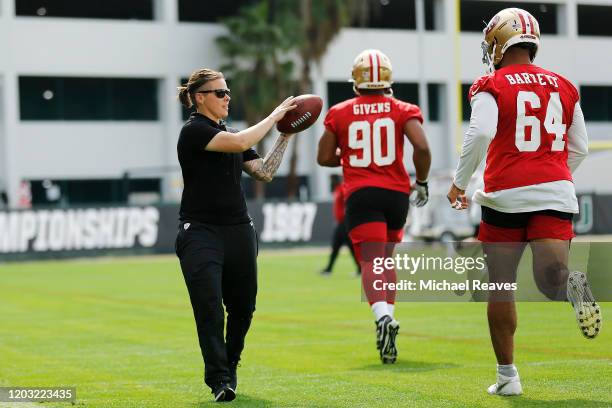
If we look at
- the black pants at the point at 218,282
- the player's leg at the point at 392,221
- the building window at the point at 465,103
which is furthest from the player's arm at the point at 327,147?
the building window at the point at 465,103

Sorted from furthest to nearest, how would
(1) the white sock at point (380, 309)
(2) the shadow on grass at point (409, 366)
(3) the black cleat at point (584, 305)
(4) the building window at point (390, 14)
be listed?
(4) the building window at point (390, 14), (1) the white sock at point (380, 309), (2) the shadow on grass at point (409, 366), (3) the black cleat at point (584, 305)

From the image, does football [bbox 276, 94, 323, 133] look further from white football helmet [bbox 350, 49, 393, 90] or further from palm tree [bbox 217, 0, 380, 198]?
palm tree [bbox 217, 0, 380, 198]

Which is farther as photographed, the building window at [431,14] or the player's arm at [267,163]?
the building window at [431,14]

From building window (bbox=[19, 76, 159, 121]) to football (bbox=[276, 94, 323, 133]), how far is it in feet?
112

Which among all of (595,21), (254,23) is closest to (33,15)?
(254,23)

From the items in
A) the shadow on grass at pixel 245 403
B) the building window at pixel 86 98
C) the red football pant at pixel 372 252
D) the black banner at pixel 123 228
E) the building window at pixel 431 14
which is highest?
the building window at pixel 431 14

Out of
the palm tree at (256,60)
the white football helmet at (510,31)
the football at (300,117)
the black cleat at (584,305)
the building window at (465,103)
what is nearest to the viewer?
the black cleat at (584,305)

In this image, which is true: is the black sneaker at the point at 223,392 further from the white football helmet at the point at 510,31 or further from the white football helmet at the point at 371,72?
the white football helmet at the point at 371,72

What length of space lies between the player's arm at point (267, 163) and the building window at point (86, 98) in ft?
112

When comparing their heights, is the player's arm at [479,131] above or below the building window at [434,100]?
below

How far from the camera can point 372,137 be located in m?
8.81

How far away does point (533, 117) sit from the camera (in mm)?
6254

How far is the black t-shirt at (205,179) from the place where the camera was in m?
6.74

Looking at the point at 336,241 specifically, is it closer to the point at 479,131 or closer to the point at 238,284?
the point at 238,284
